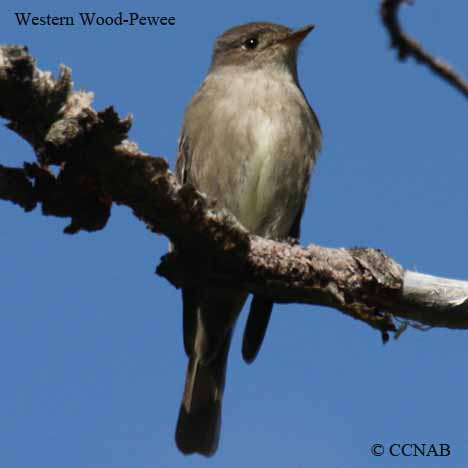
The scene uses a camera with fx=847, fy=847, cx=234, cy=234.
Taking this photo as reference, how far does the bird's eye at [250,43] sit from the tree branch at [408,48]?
16.4 feet

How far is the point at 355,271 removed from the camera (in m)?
4.17

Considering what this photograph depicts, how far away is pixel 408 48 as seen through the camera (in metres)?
1.65

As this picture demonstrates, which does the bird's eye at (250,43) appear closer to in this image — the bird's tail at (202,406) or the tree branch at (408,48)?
the bird's tail at (202,406)

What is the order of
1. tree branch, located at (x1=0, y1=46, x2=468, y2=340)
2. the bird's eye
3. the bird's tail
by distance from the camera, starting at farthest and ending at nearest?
1. the bird's eye
2. the bird's tail
3. tree branch, located at (x1=0, y1=46, x2=468, y2=340)

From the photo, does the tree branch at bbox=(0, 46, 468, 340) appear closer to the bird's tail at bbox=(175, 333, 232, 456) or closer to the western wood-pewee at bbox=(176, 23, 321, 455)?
the western wood-pewee at bbox=(176, 23, 321, 455)

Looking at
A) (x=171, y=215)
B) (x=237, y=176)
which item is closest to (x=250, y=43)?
(x=237, y=176)

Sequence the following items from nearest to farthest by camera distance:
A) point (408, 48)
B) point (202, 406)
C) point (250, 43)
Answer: point (408, 48) < point (202, 406) < point (250, 43)

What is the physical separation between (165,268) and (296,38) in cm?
286

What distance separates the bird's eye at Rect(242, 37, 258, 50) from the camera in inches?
258

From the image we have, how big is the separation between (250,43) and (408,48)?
16.6ft

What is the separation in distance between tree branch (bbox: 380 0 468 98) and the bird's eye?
499cm

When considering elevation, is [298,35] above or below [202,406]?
above

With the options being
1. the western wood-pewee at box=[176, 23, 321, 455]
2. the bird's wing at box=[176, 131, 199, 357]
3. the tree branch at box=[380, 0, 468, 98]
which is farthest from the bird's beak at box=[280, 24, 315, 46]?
the tree branch at box=[380, 0, 468, 98]

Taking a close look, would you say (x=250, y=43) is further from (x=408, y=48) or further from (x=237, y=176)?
(x=408, y=48)
